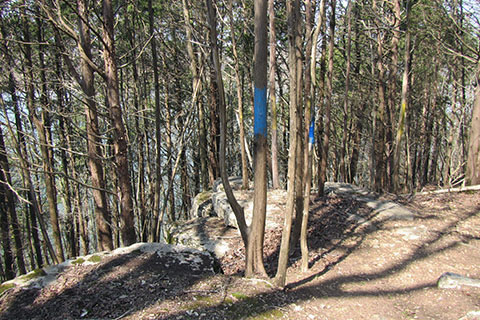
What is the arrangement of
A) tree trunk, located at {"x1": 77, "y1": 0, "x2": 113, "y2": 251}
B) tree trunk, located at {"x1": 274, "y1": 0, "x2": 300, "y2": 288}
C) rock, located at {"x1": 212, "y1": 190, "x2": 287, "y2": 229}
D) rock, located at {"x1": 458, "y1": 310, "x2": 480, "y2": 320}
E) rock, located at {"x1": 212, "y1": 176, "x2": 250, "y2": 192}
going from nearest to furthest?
1. rock, located at {"x1": 458, "y1": 310, "x2": 480, "y2": 320}
2. tree trunk, located at {"x1": 274, "y1": 0, "x2": 300, "y2": 288}
3. tree trunk, located at {"x1": 77, "y1": 0, "x2": 113, "y2": 251}
4. rock, located at {"x1": 212, "y1": 190, "x2": 287, "y2": 229}
5. rock, located at {"x1": 212, "y1": 176, "x2": 250, "y2": 192}

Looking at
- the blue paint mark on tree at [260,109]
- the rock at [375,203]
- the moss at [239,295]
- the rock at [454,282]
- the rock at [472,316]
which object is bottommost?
the rock at [454,282]

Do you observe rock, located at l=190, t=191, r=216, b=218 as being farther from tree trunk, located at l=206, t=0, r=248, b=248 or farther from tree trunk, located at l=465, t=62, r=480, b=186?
tree trunk, located at l=465, t=62, r=480, b=186

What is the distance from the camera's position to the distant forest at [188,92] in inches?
210

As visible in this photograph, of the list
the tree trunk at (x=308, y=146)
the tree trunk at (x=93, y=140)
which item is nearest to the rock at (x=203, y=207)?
the tree trunk at (x=93, y=140)

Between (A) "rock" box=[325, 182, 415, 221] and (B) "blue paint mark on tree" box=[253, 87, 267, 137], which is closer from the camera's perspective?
(B) "blue paint mark on tree" box=[253, 87, 267, 137]

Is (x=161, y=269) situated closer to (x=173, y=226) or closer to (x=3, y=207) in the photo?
(x=173, y=226)

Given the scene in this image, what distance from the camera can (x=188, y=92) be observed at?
41.1 ft

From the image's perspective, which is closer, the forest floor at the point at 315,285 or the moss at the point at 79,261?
the forest floor at the point at 315,285

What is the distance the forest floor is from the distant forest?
1.04 metres

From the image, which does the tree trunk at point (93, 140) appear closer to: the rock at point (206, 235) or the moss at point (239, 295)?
the rock at point (206, 235)

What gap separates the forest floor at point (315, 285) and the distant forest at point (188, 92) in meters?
1.04

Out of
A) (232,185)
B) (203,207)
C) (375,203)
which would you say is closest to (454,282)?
(375,203)

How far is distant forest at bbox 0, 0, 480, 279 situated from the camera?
17.5 feet

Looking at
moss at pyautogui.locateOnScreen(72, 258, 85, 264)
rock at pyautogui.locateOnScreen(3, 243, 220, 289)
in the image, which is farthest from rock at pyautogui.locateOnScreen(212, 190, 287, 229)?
moss at pyautogui.locateOnScreen(72, 258, 85, 264)
